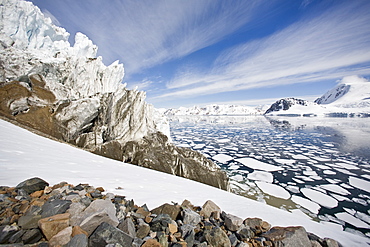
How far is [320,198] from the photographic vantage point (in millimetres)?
8016

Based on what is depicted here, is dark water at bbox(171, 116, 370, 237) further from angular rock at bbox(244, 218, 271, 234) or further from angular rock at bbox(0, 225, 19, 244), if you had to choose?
angular rock at bbox(0, 225, 19, 244)

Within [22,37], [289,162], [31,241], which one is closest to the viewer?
[31,241]

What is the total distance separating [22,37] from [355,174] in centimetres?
5329

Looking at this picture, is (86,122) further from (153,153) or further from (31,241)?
(31,241)

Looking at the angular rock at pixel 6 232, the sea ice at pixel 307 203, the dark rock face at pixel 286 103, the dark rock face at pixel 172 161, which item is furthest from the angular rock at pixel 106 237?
the dark rock face at pixel 286 103

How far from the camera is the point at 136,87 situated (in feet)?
39.4

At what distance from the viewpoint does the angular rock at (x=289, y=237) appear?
86.6 inches

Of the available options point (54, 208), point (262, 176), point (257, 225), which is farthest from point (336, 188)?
point (54, 208)

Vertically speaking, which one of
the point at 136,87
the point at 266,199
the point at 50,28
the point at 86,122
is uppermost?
the point at 50,28

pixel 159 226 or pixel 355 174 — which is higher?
pixel 159 226

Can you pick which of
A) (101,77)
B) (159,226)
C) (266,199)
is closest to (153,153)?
(266,199)

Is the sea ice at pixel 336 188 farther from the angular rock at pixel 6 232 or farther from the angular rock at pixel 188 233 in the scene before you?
the angular rock at pixel 6 232

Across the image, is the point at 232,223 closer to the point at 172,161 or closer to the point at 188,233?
the point at 188,233

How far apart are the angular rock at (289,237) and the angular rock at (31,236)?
2.88 meters
